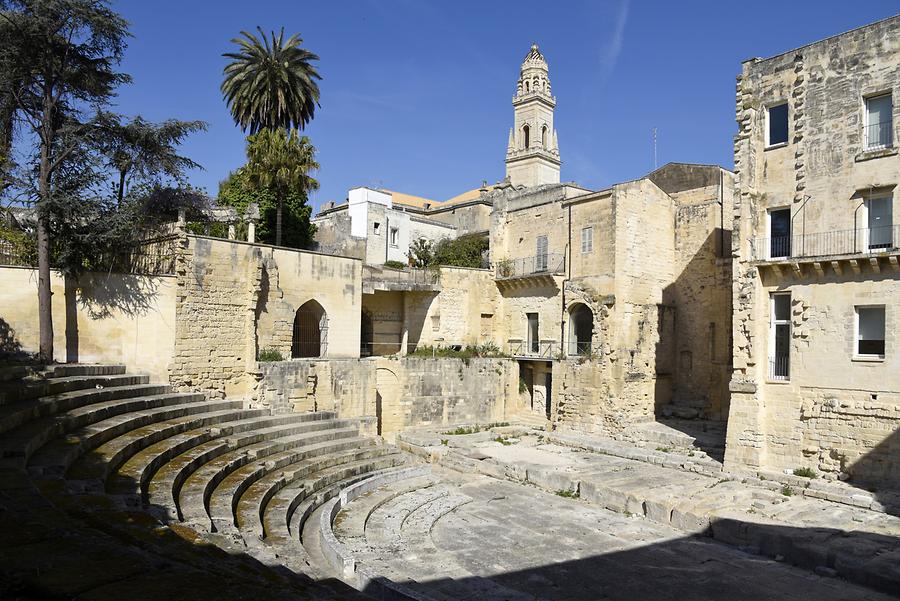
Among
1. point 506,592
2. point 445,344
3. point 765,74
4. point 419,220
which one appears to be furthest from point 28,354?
point 419,220

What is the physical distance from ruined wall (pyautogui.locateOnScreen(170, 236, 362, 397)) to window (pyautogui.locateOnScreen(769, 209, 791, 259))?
47.2ft

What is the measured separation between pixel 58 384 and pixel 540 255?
20.6m

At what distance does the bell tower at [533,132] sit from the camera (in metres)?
52.8

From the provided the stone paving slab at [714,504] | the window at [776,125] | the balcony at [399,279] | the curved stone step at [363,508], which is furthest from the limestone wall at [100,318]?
the window at [776,125]

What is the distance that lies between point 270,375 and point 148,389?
4.48 meters

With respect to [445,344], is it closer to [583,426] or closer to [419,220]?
[583,426]

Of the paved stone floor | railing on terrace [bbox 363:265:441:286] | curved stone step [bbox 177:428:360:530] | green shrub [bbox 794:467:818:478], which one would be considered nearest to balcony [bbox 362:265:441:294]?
railing on terrace [bbox 363:265:441:286]

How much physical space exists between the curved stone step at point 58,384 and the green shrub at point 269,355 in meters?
4.08

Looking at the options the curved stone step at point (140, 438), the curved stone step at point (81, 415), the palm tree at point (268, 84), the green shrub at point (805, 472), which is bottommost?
the green shrub at point (805, 472)

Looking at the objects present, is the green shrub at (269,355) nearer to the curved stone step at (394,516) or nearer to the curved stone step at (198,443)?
the curved stone step at (198,443)

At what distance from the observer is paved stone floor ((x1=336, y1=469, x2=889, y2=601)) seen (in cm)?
1125

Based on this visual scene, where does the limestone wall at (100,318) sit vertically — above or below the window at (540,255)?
below

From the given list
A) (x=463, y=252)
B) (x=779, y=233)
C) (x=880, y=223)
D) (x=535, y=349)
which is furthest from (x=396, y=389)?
(x=880, y=223)

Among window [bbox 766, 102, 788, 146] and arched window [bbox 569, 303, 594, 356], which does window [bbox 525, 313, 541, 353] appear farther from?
window [bbox 766, 102, 788, 146]
